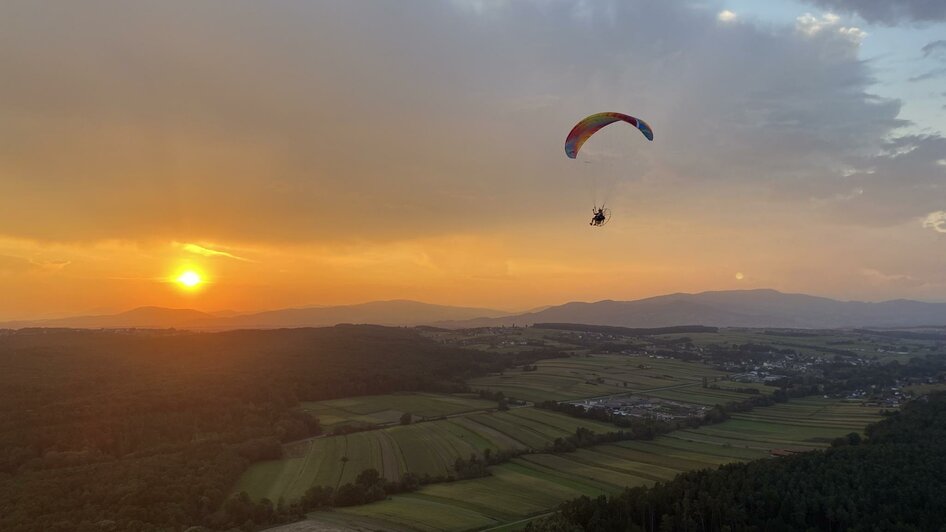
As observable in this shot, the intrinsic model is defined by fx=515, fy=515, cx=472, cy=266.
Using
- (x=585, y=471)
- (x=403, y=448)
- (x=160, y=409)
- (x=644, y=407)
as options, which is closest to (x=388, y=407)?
(x=403, y=448)

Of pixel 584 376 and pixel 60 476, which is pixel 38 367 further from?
pixel 584 376

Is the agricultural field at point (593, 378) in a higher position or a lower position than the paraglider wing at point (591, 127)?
lower

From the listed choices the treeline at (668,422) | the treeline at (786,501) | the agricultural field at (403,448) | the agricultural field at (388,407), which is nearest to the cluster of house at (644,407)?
the treeline at (668,422)

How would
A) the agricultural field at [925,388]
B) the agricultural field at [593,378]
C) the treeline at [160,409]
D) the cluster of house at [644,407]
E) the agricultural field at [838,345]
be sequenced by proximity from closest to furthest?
1. the treeline at [160,409]
2. the cluster of house at [644,407]
3. the agricultural field at [925,388]
4. the agricultural field at [593,378]
5. the agricultural field at [838,345]

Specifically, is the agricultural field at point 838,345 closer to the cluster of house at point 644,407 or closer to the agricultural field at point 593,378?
Result: the agricultural field at point 593,378

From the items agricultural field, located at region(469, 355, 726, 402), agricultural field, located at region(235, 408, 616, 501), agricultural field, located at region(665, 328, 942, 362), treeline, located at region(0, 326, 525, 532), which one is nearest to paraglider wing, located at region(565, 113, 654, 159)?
agricultural field, located at region(235, 408, 616, 501)

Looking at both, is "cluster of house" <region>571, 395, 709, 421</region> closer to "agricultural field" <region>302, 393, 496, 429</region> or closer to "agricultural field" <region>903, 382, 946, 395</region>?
"agricultural field" <region>302, 393, 496, 429</region>

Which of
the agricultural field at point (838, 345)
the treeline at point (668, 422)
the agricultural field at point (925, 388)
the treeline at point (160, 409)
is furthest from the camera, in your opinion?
the agricultural field at point (838, 345)

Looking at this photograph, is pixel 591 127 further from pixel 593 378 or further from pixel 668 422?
pixel 593 378
